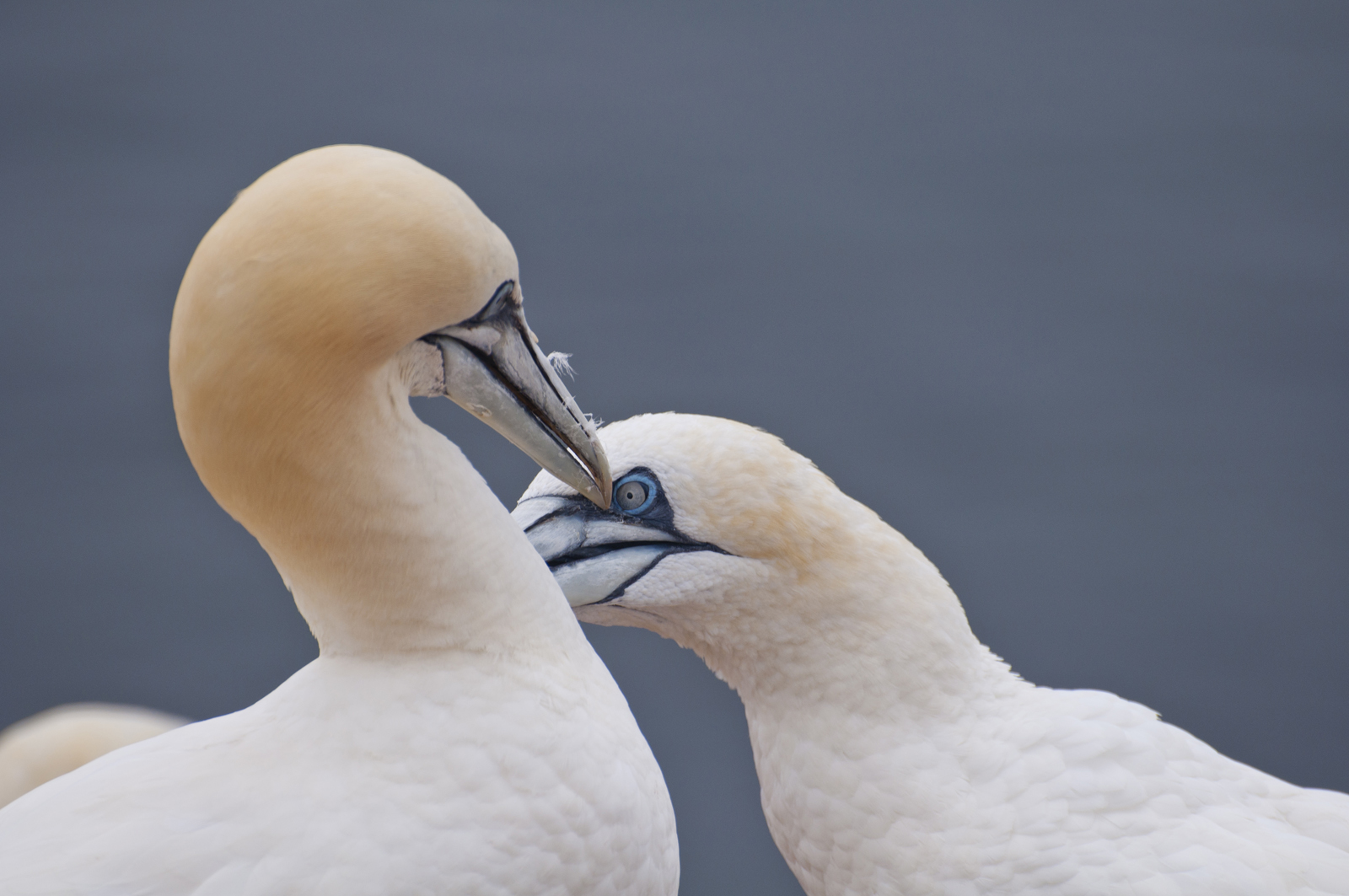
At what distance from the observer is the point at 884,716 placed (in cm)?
226

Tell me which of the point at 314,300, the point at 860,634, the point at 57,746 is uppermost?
the point at 314,300

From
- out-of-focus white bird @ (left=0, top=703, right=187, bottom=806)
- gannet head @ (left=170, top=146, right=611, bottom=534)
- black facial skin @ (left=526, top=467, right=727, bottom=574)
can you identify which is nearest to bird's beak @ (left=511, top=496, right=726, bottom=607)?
black facial skin @ (left=526, top=467, right=727, bottom=574)

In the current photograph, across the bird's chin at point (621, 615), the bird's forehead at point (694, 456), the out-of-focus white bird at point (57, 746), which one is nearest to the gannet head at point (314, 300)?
the bird's forehead at point (694, 456)

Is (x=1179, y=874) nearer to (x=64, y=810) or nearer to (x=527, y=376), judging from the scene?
(x=527, y=376)

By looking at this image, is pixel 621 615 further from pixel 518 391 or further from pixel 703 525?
pixel 518 391

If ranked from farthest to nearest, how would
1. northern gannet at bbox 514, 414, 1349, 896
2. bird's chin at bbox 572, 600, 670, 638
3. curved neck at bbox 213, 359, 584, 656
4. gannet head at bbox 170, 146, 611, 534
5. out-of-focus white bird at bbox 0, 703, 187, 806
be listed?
out-of-focus white bird at bbox 0, 703, 187, 806, bird's chin at bbox 572, 600, 670, 638, northern gannet at bbox 514, 414, 1349, 896, curved neck at bbox 213, 359, 584, 656, gannet head at bbox 170, 146, 611, 534

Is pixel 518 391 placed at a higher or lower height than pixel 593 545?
higher

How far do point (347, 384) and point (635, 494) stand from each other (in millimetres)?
760

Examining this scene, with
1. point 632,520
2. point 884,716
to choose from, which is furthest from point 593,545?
point 884,716

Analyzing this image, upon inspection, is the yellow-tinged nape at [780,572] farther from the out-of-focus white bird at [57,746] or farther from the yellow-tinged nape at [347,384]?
the out-of-focus white bird at [57,746]

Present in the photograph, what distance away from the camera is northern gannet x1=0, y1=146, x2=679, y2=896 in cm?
150

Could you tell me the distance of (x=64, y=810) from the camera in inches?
67.2

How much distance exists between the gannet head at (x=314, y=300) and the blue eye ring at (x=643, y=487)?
0.63 m

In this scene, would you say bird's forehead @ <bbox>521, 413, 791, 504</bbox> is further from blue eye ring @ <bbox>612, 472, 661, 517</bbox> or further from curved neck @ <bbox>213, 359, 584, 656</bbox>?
curved neck @ <bbox>213, 359, 584, 656</bbox>
